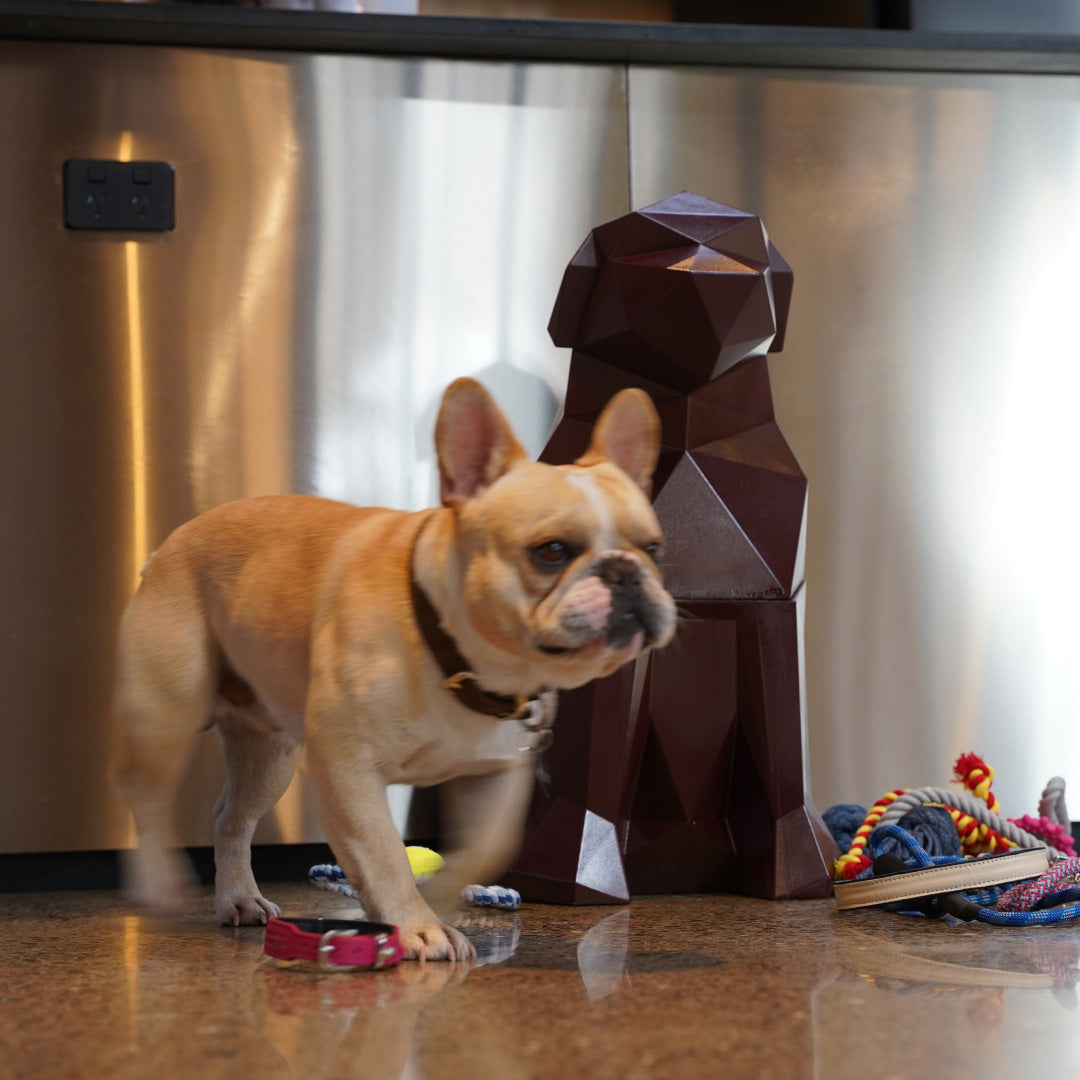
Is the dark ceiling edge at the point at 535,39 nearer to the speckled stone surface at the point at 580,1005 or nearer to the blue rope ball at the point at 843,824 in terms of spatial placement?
the blue rope ball at the point at 843,824

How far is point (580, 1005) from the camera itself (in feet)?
3.02

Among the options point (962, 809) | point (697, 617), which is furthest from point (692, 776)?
point (962, 809)

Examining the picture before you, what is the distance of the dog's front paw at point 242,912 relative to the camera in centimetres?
131

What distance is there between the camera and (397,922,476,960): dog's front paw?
105 cm

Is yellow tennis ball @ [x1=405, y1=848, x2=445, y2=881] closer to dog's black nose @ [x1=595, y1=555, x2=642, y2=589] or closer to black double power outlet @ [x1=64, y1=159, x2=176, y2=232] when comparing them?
dog's black nose @ [x1=595, y1=555, x2=642, y2=589]

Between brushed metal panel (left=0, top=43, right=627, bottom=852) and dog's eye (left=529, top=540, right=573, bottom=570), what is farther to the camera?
brushed metal panel (left=0, top=43, right=627, bottom=852)

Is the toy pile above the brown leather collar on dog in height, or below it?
below

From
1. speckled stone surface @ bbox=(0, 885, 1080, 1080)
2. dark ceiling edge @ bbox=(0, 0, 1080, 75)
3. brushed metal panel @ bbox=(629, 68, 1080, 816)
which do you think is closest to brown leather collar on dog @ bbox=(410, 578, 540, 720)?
speckled stone surface @ bbox=(0, 885, 1080, 1080)

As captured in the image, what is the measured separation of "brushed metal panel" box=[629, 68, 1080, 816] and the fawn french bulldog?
2.91 feet

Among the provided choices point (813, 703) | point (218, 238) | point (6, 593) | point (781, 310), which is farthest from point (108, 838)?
point (781, 310)

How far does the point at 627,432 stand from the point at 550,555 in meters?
0.20

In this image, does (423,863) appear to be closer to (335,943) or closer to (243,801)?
(243,801)

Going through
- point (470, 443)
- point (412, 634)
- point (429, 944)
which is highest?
point (470, 443)

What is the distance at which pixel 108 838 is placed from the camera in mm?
1783
